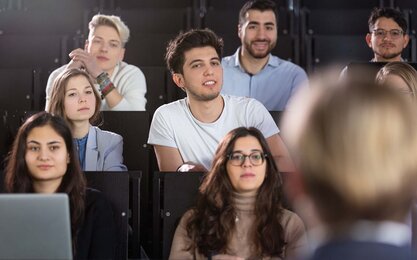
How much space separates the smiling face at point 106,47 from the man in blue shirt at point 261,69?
64 centimetres

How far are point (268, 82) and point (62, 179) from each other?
2.20m

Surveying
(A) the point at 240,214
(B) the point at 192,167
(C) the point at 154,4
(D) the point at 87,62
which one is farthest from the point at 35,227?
(C) the point at 154,4

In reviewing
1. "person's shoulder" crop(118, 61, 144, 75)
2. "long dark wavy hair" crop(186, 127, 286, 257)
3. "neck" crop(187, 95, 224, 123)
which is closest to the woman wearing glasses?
"long dark wavy hair" crop(186, 127, 286, 257)

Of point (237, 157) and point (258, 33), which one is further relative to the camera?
point (258, 33)

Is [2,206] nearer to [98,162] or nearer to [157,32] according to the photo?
[98,162]

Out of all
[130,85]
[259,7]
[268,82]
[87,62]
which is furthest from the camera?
[259,7]

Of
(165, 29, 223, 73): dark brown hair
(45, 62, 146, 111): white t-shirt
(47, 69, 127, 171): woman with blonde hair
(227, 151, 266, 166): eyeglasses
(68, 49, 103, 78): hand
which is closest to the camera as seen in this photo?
(227, 151, 266, 166): eyeglasses

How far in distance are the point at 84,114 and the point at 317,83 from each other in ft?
9.36

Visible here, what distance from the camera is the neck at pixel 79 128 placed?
398 cm

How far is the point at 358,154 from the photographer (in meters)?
1.13

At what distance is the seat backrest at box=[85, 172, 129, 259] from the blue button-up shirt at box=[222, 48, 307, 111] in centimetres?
196

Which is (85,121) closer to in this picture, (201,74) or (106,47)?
(201,74)

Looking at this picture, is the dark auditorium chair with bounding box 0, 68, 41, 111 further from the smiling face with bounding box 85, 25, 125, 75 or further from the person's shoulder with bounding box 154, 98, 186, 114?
the person's shoulder with bounding box 154, 98, 186, 114

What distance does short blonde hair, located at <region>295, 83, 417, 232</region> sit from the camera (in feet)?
3.73
